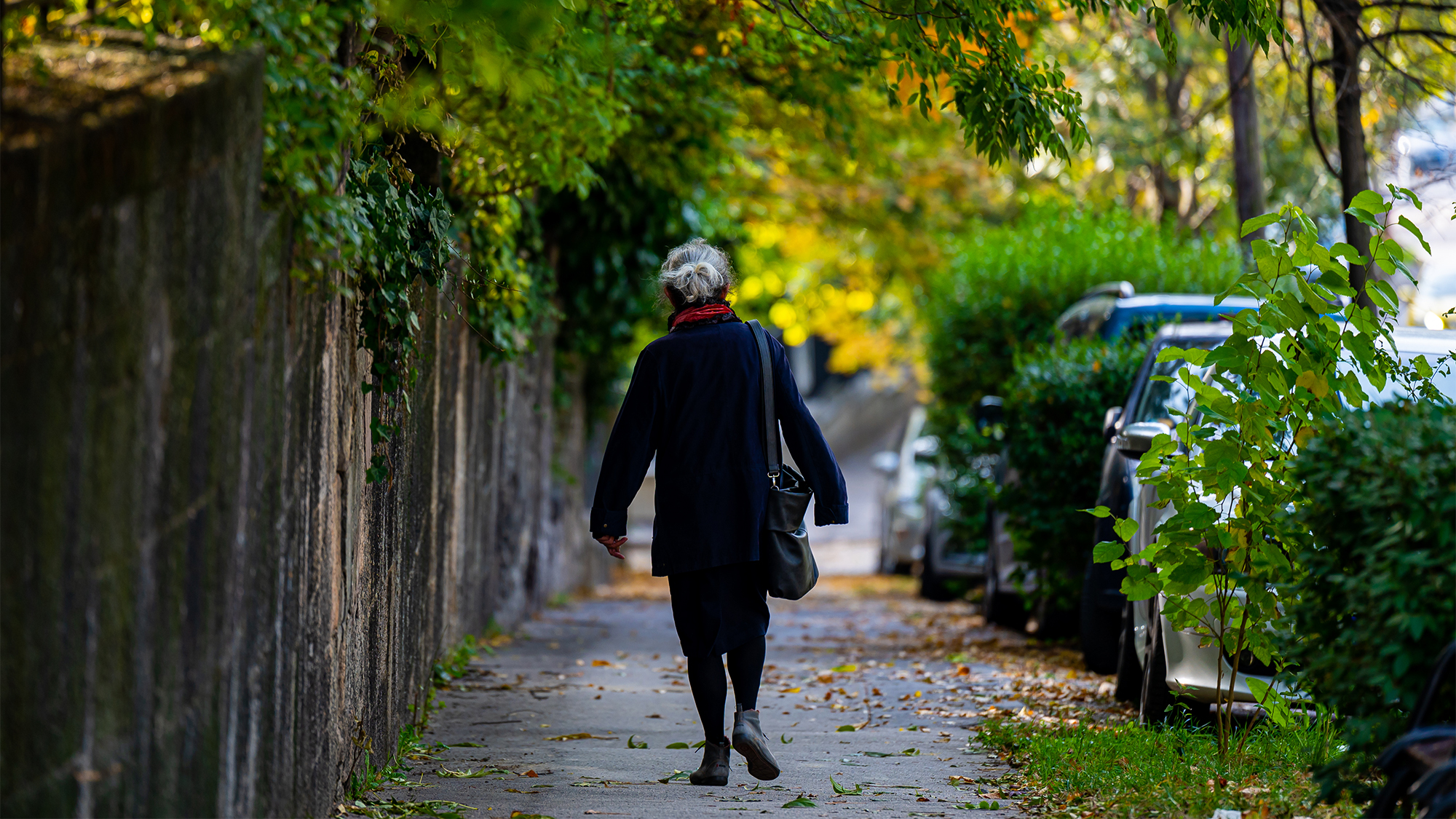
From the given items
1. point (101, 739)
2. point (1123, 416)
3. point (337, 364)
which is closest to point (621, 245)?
point (1123, 416)

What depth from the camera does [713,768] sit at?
17.2ft

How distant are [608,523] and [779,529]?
1.93ft

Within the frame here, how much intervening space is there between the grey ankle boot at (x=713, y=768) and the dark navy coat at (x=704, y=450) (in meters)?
0.63

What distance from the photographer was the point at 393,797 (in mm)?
4883

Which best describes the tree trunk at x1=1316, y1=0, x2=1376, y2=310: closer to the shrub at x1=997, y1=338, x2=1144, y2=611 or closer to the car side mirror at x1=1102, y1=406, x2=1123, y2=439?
the shrub at x1=997, y1=338, x2=1144, y2=611

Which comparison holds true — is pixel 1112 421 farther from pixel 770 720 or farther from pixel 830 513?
pixel 830 513

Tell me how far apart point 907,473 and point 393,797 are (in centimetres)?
1350

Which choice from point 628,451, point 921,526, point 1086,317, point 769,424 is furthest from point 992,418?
point 921,526

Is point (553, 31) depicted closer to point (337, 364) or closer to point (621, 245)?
point (337, 364)

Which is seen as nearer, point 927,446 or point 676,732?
point 676,732

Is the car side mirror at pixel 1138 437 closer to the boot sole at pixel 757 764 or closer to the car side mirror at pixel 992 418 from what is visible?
the boot sole at pixel 757 764

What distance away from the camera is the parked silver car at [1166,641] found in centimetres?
591

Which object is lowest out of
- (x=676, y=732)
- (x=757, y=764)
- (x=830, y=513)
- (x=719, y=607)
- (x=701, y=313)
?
(x=676, y=732)

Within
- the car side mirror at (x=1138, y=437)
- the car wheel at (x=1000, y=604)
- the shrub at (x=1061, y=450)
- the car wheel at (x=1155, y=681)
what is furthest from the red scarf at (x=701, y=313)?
the car wheel at (x=1000, y=604)
